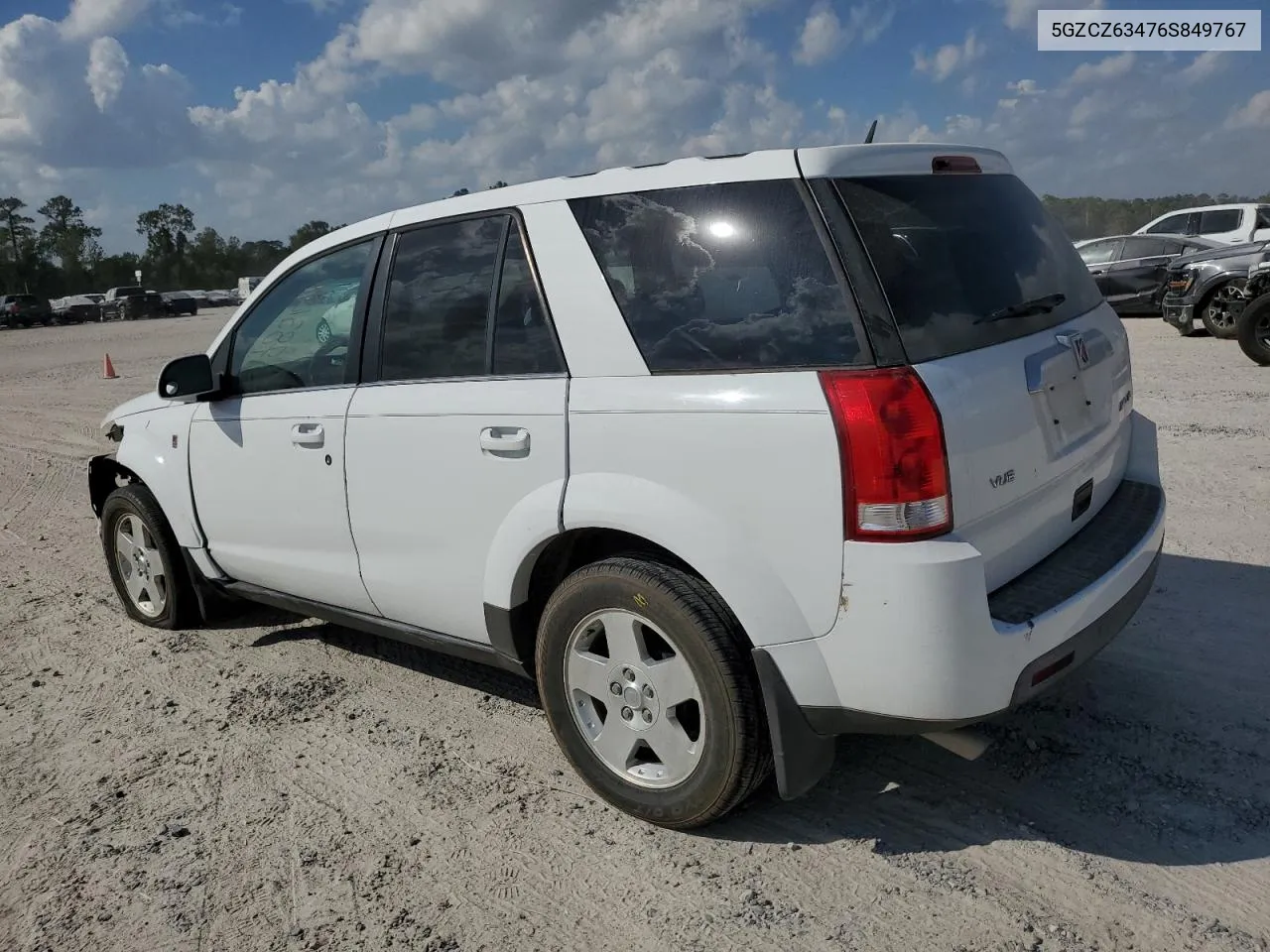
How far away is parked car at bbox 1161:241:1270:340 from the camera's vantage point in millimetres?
13031

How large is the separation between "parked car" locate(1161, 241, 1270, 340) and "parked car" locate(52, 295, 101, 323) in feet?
172

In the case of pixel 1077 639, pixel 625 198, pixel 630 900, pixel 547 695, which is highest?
pixel 625 198

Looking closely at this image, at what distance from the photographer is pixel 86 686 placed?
14.6 ft

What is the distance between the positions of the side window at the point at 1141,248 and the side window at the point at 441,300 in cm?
1645

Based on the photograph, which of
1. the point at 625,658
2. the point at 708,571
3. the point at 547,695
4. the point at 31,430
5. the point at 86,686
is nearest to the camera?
the point at 708,571

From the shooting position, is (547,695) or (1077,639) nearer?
(1077,639)

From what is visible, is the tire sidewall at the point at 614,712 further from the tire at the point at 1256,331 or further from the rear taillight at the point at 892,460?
the tire at the point at 1256,331

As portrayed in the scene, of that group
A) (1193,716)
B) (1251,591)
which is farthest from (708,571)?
(1251,591)

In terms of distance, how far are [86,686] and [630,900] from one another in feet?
9.69

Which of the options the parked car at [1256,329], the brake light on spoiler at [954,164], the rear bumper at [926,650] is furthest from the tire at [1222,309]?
the rear bumper at [926,650]

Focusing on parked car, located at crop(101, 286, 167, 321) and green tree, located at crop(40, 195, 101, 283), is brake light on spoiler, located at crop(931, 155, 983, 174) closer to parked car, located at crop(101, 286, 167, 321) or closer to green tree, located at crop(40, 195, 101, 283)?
parked car, located at crop(101, 286, 167, 321)

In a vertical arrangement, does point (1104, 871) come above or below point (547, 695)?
below

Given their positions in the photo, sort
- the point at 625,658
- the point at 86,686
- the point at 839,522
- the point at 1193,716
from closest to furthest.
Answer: the point at 839,522, the point at 625,658, the point at 1193,716, the point at 86,686

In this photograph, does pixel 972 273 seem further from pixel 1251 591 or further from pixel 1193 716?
pixel 1251 591
